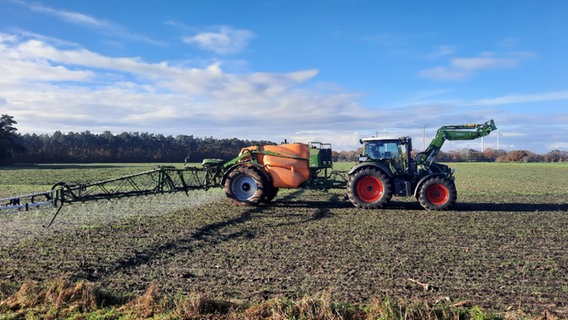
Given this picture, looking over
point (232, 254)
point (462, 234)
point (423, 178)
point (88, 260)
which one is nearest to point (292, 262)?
point (232, 254)

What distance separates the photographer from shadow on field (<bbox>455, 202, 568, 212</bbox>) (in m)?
13.8

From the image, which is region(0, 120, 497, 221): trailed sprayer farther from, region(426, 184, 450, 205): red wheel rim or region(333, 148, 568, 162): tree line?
region(333, 148, 568, 162): tree line

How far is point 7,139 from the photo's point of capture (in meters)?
60.4

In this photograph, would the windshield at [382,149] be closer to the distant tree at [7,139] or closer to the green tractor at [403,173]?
the green tractor at [403,173]

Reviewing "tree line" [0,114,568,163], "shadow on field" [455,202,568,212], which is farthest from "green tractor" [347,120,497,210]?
"tree line" [0,114,568,163]

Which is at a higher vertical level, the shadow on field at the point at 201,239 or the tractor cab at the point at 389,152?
the tractor cab at the point at 389,152

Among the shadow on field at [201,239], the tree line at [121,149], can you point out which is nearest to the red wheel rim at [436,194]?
the shadow on field at [201,239]

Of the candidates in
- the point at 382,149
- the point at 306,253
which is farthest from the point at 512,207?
the point at 306,253

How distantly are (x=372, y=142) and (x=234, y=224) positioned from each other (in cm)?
607

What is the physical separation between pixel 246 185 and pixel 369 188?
A: 4287 mm

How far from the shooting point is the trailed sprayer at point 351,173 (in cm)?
1343

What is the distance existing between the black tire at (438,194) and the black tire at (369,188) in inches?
43.9

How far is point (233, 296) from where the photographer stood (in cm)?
548

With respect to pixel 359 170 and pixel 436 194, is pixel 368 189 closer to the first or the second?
pixel 359 170
